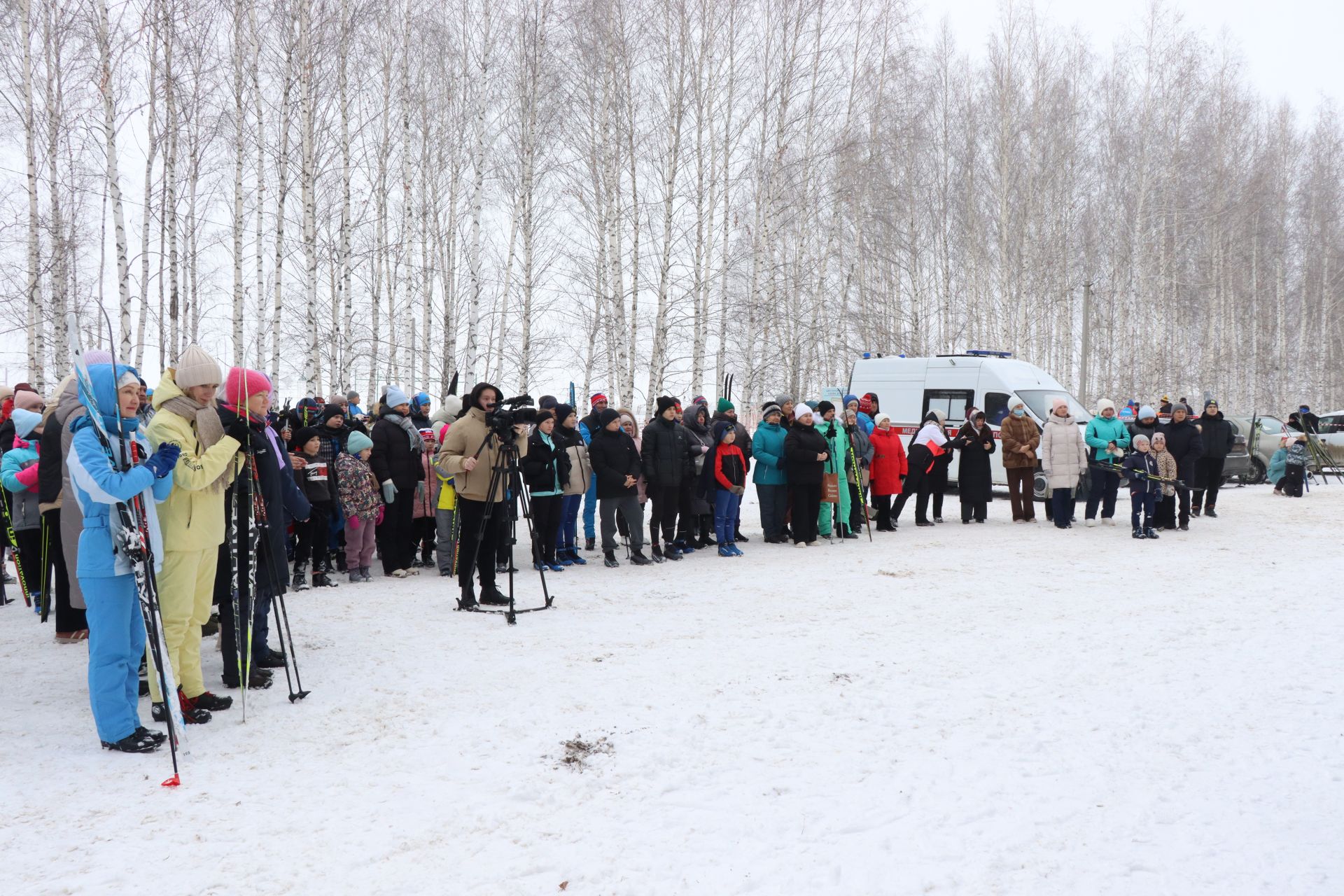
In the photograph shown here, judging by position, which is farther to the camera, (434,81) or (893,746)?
(434,81)

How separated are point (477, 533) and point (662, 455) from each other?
120 inches

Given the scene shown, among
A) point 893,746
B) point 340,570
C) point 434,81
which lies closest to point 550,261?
point 434,81

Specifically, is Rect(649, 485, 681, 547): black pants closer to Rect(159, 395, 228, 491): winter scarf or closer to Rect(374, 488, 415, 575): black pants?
Rect(374, 488, 415, 575): black pants

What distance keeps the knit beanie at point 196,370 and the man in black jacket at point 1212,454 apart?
A: 1300 centimetres

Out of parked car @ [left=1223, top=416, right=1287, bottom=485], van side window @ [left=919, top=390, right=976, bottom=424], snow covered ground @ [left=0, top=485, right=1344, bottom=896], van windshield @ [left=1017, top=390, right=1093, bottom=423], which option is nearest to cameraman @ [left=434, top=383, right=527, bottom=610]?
snow covered ground @ [left=0, top=485, right=1344, bottom=896]

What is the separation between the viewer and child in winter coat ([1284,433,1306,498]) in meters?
15.2

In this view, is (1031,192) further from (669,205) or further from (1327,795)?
(1327,795)

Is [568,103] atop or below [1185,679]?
atop

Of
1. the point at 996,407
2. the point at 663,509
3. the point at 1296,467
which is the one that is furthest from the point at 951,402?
the point at 663,509

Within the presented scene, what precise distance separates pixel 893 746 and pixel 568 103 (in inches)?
652

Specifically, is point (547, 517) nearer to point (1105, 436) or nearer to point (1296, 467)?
point (1105, 436)

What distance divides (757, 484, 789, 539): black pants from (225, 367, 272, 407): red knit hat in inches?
264

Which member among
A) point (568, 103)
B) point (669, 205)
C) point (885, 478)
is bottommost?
point (885, 478)

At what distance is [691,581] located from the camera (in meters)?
8.08
